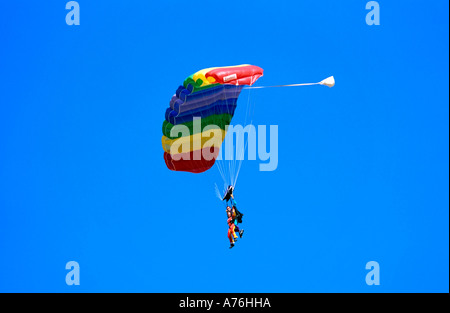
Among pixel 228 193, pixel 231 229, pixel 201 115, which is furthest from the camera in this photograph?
pixel 201 115

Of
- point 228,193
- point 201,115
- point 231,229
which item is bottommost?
point 231,229

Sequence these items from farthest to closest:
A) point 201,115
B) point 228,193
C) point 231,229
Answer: point 201,115 → point 228,193 → point 231,229

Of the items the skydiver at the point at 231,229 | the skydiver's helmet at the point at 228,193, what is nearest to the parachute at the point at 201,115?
the skydiver's helmet at the point at 228,193

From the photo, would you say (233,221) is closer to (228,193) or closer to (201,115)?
(228,193)

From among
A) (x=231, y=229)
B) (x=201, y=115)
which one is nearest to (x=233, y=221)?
(x=231, y=229)

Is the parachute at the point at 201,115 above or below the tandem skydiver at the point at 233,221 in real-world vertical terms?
above

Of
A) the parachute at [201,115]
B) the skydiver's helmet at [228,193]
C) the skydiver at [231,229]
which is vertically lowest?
the skydiver at [231,229]

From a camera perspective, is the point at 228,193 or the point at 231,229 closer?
the point at 231,229

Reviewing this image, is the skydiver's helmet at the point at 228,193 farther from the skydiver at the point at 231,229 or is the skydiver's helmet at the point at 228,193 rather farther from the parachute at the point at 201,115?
the parachute at the point at 201,115

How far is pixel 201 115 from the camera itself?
21375mm

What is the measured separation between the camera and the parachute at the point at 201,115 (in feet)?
65.0

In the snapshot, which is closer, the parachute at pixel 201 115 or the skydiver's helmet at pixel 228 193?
the parachute at pixel 201 115

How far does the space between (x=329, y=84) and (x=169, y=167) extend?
14.4 feet
